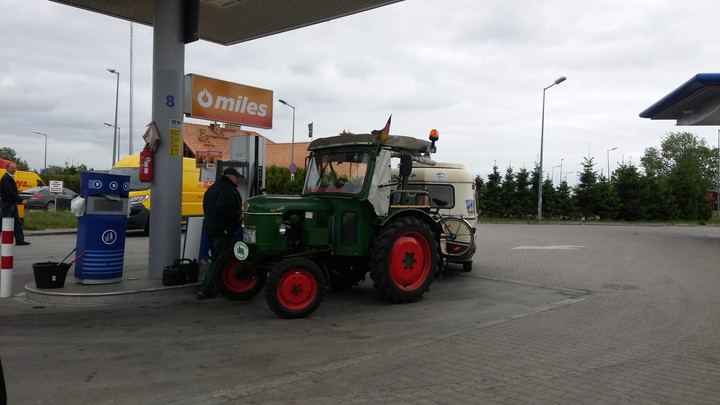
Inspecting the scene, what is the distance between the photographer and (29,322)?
20.1 feet

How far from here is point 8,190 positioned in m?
12.1

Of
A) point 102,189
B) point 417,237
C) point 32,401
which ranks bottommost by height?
point 32,401

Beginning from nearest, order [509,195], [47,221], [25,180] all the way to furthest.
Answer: [47,221]
[25,180]
[509,195]

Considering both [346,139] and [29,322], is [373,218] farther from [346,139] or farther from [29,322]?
[29,322]

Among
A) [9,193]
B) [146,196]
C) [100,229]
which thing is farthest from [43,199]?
[100,229]

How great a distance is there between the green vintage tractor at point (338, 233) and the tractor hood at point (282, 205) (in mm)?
13

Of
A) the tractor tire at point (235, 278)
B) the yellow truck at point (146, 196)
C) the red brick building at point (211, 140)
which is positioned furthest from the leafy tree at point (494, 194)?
the tractor tire at point (235, 278)

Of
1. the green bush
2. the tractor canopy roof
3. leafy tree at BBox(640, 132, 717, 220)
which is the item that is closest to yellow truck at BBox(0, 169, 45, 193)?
the green bush

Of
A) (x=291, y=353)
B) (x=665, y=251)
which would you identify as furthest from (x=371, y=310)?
(x=665, y=251)

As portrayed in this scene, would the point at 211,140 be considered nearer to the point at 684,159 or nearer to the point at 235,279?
the point at 235,279

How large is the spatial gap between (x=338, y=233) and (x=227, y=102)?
3430 millimetres

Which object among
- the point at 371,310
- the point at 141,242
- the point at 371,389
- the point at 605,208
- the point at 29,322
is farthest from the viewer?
the point at 605,208

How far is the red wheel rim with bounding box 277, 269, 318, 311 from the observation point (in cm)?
642

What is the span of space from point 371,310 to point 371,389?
3048mm
